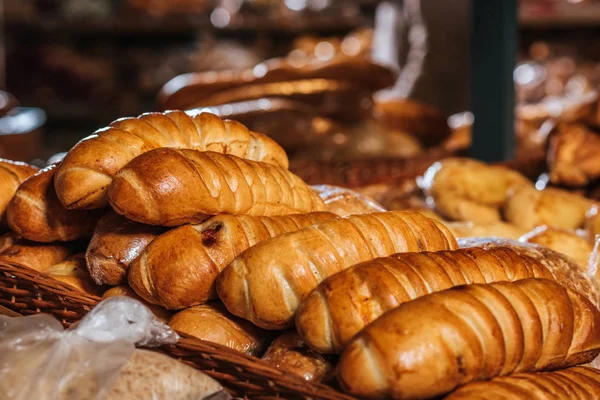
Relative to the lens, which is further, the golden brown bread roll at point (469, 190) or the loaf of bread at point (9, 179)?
the golden brown bread roll at point (469, 190)

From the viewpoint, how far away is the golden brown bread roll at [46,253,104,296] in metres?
1.36

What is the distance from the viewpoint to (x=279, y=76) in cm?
306

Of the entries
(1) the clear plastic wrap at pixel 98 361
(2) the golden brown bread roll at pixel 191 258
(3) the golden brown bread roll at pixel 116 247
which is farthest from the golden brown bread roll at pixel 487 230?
(1) the clear plastic wrap at pixel 98 361

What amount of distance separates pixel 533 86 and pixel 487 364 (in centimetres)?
435

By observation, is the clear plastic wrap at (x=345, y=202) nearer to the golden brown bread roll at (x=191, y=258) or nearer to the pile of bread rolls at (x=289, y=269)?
the pile of bread rolls at (x=289, y=269)

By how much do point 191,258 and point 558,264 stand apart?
714 millimetres

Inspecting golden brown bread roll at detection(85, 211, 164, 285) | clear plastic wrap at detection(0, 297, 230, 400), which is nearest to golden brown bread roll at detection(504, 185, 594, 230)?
golden brown bread roll at detection(85, 211, 164, 285)

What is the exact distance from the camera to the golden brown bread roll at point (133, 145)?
1222 mm

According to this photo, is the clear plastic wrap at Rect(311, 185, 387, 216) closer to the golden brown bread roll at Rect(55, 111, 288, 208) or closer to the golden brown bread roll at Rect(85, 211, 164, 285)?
the golden brown bread roll at Rect(55, 111, 288, 208)

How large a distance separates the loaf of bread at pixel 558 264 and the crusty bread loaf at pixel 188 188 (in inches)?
17.4

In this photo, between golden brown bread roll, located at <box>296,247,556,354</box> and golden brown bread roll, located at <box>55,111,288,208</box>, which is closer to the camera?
golden brown bread roll, located at <box>296,247,556,354</box>

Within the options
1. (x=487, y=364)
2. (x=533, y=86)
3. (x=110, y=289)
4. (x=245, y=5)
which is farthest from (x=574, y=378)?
(x=245, y=5)

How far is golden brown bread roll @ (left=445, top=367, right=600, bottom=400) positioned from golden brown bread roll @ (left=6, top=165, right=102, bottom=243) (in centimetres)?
82

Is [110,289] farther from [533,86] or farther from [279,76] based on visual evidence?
[533,86]
